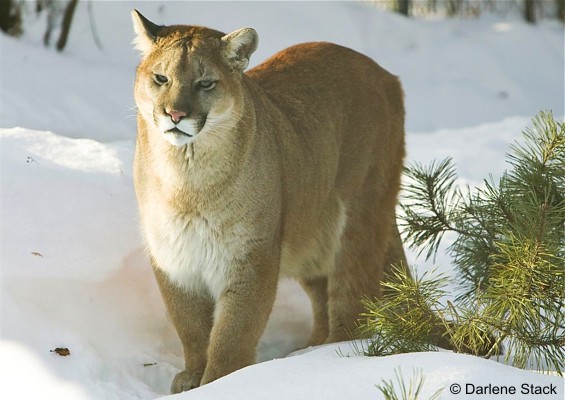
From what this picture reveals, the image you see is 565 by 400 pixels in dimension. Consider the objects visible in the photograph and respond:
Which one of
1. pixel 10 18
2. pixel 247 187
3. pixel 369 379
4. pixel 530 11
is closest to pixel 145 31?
pixel 247 187

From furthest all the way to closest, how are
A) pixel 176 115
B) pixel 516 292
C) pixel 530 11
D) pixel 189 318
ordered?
pixel 530 11 < pixel 189 318 < pixel 176 115 < pixel 516 292

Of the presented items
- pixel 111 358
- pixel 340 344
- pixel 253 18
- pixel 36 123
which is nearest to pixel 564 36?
pixel 253 18

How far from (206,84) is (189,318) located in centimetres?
104

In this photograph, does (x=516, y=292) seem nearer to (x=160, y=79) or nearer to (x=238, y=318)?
(x=238, y=318)

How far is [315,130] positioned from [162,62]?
3.50 ft

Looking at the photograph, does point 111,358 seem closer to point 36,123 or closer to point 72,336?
point 72,336

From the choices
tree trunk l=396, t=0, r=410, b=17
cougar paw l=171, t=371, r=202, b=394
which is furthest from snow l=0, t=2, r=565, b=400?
tree trunk l=396, t=0, r=410, b=17

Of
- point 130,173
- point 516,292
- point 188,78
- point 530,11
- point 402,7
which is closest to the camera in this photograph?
point 516,292

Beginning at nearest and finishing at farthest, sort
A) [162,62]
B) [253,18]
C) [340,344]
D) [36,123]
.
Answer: [162,62], [340,344], [36,123], [253,18]

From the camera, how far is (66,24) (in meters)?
8.69

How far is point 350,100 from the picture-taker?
551 centimetres

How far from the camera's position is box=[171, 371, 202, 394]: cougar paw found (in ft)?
15.3

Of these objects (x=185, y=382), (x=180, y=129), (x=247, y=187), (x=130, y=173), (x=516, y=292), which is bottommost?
(x=185, y=382)

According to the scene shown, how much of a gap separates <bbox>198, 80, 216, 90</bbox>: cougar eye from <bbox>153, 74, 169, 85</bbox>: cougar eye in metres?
0.14
